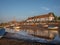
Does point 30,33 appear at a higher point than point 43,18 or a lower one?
lower

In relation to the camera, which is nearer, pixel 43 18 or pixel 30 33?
pixel 43 18

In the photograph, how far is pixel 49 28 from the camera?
3.38m

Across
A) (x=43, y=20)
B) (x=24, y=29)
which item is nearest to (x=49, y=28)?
(x=43, y=20)

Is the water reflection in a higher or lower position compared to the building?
lower

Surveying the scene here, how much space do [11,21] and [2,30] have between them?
36 centimetres

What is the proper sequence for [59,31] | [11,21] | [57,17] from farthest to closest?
[59,31], [11,21], [57,17]

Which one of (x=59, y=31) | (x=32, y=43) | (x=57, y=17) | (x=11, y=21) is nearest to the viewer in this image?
(x=32, y=43)

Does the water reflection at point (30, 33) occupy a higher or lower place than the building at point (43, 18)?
lower

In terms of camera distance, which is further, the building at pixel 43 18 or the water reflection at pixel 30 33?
the water reflection at pixel 30 33

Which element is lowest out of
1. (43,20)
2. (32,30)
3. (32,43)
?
(32,43)

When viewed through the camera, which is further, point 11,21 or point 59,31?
point 59,31

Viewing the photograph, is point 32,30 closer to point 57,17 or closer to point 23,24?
point 23,24

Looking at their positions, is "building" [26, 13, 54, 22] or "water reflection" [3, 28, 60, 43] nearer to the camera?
"building" [26, 13, 54, 22]

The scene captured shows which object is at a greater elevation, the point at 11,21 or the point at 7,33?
the point at 11,21
